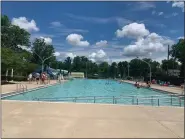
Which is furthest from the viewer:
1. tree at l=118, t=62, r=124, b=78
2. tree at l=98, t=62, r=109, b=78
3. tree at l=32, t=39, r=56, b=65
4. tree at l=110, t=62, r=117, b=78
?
tree at l=98, t=62, r=109, b=78

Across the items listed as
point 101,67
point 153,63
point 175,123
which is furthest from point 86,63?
point 175,123

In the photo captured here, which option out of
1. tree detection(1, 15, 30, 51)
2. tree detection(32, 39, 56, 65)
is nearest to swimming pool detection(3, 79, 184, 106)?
tree detection(1, 15, 30, 51)

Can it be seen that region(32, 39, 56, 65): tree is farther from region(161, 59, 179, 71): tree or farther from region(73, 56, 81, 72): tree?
region(73, 56, 81, 72): tree

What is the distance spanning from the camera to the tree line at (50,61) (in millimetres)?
41500

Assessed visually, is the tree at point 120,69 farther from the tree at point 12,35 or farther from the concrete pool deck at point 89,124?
the concrete pool deck at point 89,124

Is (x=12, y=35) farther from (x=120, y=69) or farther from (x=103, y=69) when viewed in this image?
(x=103, y=69)

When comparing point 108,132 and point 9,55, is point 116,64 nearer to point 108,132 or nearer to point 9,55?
point 9,55

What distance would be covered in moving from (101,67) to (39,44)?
45.5 metres

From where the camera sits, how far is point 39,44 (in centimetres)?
8906

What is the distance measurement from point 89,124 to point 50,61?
83340mm

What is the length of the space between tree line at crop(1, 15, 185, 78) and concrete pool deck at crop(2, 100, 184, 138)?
26173mm

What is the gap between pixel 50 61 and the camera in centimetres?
8994

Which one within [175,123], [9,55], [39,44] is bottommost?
[175,123]

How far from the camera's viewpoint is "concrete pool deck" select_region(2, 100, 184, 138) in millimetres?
6461
